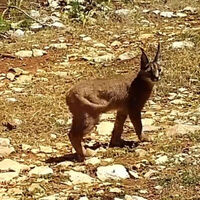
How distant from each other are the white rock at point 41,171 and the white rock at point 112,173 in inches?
16.7

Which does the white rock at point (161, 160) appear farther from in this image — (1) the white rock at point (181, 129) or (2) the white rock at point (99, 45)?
(2) the white rock at point (99, 45)

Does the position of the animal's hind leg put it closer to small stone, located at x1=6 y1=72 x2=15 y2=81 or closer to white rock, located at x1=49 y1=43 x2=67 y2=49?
small stone, located at x1=6 y1=72 x2=15 y2=81

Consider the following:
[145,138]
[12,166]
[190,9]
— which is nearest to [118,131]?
[145,138]

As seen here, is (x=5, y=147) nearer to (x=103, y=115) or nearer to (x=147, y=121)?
(x=103, y=115)

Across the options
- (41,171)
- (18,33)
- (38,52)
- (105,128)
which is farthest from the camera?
(18,33)

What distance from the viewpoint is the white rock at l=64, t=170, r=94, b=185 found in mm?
5533

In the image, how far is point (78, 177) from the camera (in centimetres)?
560

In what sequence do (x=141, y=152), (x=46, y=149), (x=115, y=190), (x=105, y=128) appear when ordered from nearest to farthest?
1. (x=115, y=190)
2. (x=141, y=152)
3. (x=46, y=149)
4. (x=105, y=128)

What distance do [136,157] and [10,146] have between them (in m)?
1.24

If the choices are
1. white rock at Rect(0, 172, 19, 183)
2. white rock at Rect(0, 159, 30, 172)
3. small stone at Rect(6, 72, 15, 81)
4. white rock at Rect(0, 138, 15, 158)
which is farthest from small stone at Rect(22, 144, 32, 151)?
small stone at Rect(6, 72, 15, 81)

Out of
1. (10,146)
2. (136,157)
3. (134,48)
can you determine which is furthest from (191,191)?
(134,48)

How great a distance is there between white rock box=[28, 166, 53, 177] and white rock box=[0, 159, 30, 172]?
0.11 m

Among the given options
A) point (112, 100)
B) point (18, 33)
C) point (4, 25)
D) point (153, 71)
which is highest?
point (153, 71)

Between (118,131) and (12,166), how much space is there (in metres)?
1.13
